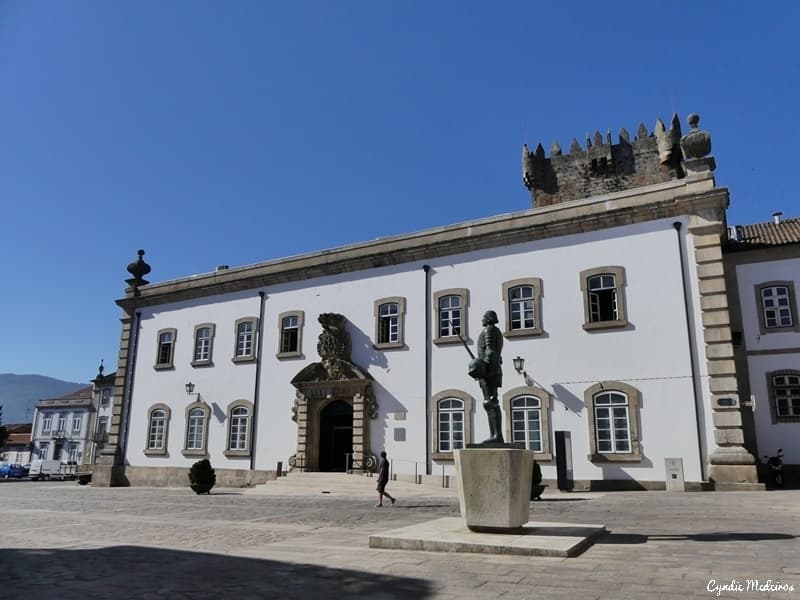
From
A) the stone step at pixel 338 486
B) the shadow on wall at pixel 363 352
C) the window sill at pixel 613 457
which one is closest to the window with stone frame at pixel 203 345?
the stone step at pixel 338 486

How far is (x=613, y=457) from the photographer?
18.6m

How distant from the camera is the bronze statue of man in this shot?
32.9 feet

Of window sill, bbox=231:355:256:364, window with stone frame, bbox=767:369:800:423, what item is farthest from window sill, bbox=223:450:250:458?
window with stone frame, bbox=767:369:800:423

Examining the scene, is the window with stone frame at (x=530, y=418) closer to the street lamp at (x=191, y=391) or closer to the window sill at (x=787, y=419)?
the window sill at (x=787, y=419)

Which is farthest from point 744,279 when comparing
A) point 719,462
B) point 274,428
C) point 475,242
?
point 274,428

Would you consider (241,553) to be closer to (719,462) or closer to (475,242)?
(719,462)

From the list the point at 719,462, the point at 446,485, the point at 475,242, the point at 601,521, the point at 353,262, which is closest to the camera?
the point at 601,521

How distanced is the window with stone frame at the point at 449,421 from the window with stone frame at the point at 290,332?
6.92 m

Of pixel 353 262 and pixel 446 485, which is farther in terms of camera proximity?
pixel 353 262

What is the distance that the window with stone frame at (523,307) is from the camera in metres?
20.7

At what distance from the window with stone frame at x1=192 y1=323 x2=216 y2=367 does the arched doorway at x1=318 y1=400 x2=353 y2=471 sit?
6.83m

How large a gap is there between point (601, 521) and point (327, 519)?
5387 mm

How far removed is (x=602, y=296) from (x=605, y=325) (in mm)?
1126

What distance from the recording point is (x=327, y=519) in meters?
12.8
